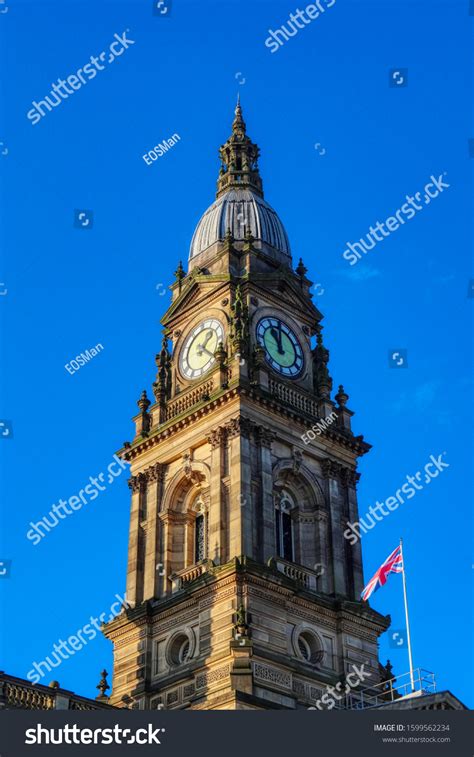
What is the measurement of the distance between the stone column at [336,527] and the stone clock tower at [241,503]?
0.28ft

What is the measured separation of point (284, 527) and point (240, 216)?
2109cm

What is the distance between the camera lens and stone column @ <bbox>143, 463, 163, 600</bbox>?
71250 millimetres

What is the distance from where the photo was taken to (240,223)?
82.8 metres

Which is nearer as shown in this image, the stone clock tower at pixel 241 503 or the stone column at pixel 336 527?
the stone clock tower at pixel 241 503

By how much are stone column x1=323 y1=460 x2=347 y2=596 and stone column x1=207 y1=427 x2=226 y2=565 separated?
6929mm

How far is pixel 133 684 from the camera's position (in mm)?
68812

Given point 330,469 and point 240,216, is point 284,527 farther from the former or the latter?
point 240,216

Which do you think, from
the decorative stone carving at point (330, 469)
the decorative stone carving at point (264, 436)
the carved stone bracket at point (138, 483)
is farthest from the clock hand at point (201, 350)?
the decorative stone carving at point (330, 469)

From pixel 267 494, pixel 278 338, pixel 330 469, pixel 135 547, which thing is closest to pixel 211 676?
pixel 267 494

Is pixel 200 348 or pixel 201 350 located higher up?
pixel 200 348

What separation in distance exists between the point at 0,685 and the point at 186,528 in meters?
21.9

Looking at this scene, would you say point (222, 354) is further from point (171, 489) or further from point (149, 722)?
point (149, 722)

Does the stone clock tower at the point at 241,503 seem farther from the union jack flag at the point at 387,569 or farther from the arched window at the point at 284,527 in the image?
the union jack flag at the point at 387,569

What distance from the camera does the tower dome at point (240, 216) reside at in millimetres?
82250
